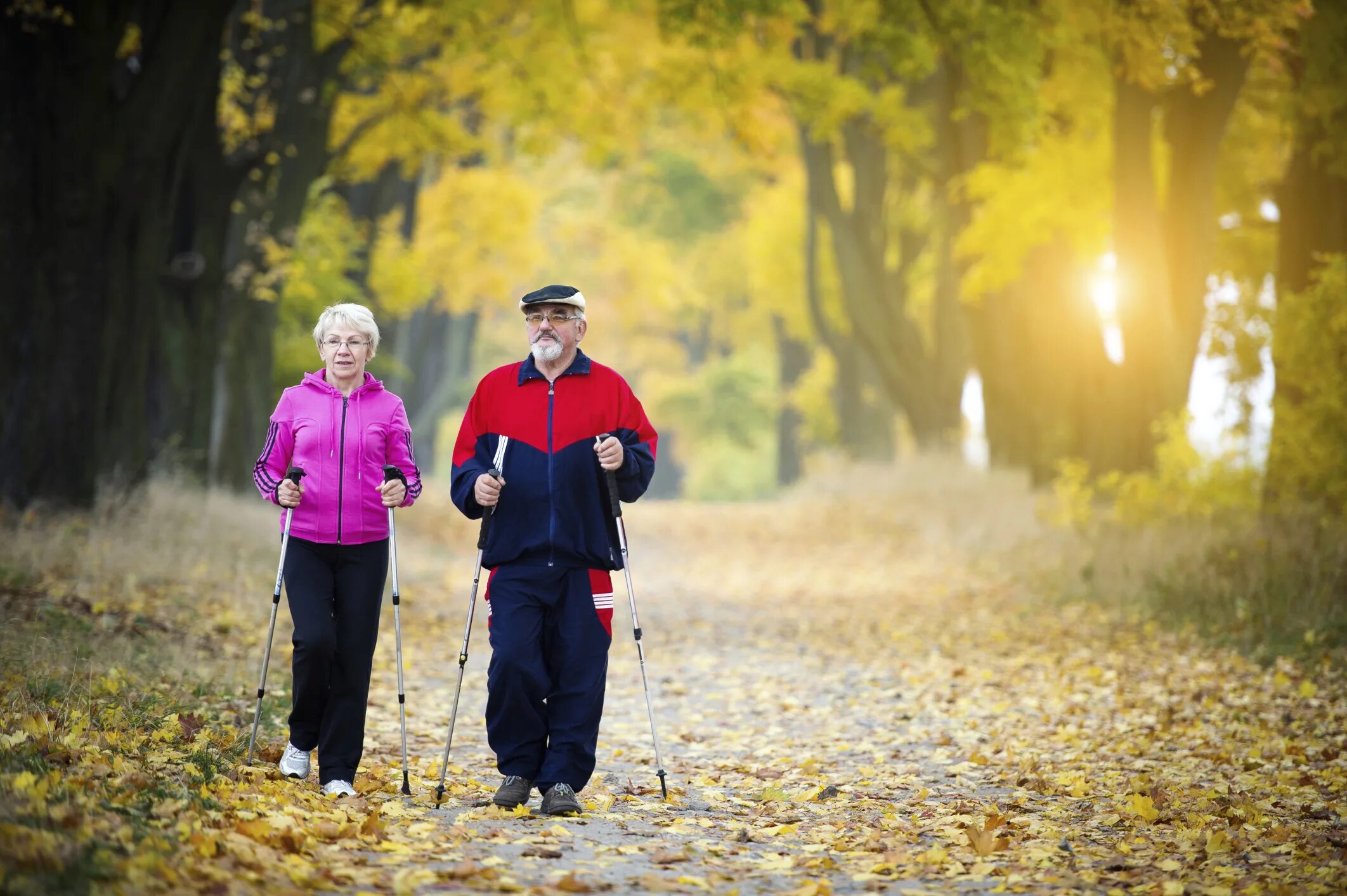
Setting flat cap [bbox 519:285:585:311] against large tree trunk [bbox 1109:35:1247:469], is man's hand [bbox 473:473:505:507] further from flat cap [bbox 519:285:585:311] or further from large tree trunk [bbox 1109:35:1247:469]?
large tree trunk [bbox 1109:35:1247:469]

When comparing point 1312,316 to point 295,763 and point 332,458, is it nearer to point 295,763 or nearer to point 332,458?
point 332,458

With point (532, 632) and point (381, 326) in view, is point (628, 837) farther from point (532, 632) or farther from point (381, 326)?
point (381, 326)

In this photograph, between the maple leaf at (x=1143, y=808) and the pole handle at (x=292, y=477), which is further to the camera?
the maple leaf at (x=1143, y=808)

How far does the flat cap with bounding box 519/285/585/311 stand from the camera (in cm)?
612

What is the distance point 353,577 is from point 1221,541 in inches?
329

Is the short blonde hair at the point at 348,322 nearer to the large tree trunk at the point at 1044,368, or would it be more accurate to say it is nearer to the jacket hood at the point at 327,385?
the jacket hood at the point at 327,385

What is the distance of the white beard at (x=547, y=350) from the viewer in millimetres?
6141

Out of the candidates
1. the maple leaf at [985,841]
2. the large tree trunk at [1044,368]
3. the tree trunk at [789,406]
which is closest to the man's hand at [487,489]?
the maple leaf at [985,841]

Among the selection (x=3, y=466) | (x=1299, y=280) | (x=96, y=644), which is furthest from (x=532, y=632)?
(x=1299, y=280)

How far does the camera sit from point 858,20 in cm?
1523

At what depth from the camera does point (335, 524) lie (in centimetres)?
605

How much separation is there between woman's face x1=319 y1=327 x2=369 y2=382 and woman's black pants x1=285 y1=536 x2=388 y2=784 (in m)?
0.69

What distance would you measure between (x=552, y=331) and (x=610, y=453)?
0.58m

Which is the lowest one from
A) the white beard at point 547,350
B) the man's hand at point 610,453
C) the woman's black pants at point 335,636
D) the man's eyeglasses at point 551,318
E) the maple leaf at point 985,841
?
the maple leaf at point 985,841
